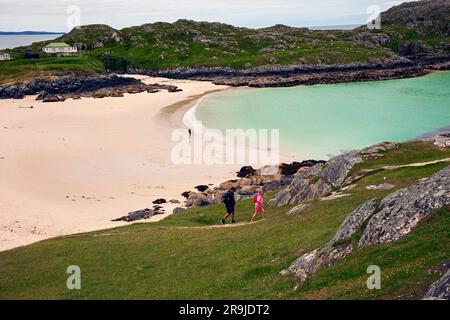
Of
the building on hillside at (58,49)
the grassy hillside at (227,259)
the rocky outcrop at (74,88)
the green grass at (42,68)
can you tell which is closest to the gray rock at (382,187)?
the grassy hillside at (227,259)

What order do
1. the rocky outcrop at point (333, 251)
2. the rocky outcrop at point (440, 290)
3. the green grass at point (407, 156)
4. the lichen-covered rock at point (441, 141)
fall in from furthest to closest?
the lichen-covered rock at point (441, 141) < the green grass at point (407, 156) < the rocky outcrop at point (333, 251) < the rocky outcrop at point (440, 290)

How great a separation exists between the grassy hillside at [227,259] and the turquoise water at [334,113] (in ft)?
111

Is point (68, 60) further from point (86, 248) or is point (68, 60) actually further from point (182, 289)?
point (182, 289)

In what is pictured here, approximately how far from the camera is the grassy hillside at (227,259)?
16.2 meters

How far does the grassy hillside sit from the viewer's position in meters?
16.2

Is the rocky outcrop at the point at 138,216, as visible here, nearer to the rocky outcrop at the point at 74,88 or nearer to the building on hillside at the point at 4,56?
the rocky outcrop at the point at 74,88

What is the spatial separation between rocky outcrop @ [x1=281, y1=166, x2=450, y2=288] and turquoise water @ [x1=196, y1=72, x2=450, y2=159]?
42.7 meters

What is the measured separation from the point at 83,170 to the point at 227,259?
37931 millimetres

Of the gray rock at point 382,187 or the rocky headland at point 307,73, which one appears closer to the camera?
the gray rock at point 382,187

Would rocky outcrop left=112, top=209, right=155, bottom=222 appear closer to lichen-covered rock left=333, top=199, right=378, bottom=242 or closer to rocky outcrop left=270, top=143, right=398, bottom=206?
rocky outcrop left=270, top=143, right=398, bottom=206

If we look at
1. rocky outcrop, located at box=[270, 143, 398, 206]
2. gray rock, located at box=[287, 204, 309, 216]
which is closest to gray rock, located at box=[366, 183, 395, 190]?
rocky outcrop, located at box=[270, 143, 398, 206]

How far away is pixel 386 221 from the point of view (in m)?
18.9
